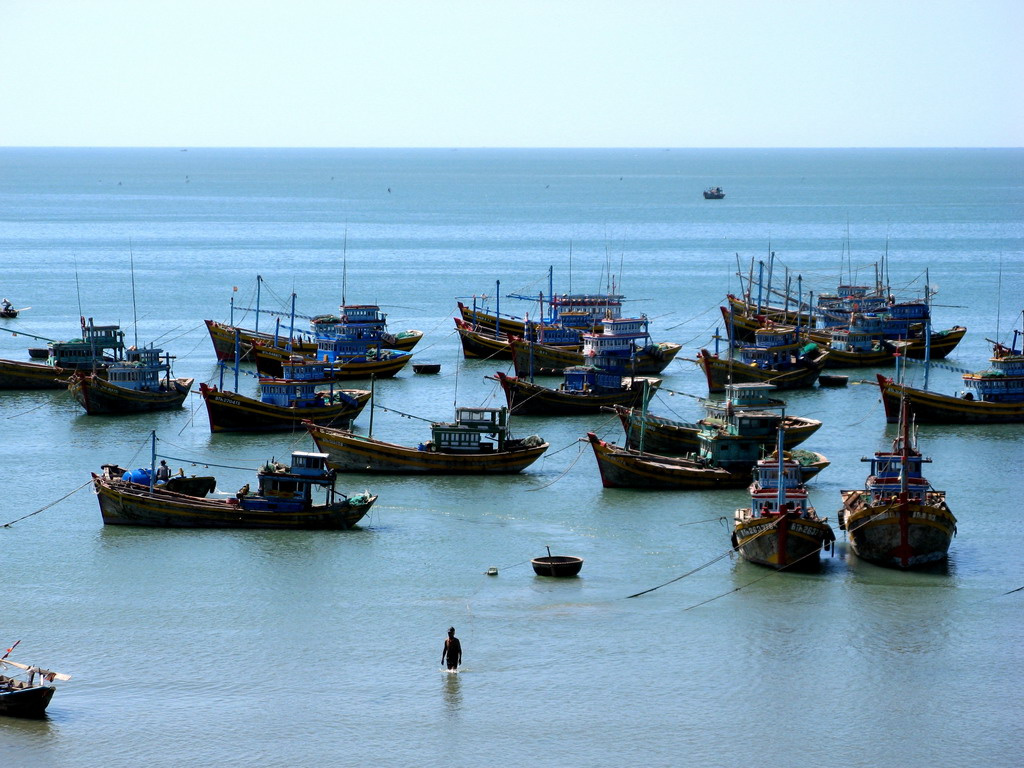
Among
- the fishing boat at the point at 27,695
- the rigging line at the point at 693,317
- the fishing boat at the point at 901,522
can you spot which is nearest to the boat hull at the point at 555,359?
the rigging line at the point at 693,317

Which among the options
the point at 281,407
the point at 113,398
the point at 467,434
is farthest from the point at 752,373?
the point at 113,398

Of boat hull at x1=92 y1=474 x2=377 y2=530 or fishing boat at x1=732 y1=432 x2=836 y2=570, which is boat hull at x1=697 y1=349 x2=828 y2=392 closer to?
fishing boat at x1=732 y1=432 x2=836 y2=570

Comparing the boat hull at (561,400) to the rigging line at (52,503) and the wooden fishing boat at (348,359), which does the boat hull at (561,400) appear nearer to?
the wooden fishing boat at (348,359)

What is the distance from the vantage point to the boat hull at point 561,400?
252ft

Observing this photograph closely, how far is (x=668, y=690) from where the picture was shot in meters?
40.7

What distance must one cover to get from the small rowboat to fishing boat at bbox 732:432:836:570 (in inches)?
225

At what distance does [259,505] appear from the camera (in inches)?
2143

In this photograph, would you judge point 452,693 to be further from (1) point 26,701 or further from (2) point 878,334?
(2) point 878,334

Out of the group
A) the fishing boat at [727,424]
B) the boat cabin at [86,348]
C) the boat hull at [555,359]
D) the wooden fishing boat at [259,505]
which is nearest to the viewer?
the wooden fishing boat at [259,505]

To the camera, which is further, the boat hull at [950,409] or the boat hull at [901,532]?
the boat hull at [950,409]

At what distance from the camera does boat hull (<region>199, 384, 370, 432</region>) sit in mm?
72375

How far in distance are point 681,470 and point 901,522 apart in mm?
12494

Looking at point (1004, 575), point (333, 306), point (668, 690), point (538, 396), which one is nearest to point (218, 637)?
point (668, 690)

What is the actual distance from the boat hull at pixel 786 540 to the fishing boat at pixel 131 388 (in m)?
38.7
